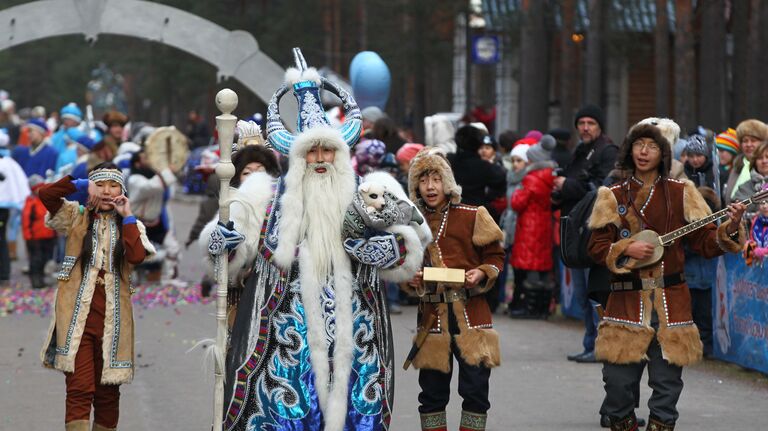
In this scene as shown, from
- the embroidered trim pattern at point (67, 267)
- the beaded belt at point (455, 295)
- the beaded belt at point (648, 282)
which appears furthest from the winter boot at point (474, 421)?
the embroidered trim pattern at point (67, 267)

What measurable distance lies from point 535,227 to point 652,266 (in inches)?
265

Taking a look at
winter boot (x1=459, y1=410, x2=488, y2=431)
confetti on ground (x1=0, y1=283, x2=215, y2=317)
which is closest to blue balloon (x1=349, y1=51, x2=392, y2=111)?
confetti on ground (x1=0, y1=283, x2=215, y2=317)

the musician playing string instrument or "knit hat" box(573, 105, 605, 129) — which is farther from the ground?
"knit hat" box(573, 105, 605, 129)

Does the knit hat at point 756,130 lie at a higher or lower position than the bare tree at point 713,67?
lower

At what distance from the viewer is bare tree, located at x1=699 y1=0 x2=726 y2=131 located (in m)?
20.2

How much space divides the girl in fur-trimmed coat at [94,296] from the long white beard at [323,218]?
123 cm

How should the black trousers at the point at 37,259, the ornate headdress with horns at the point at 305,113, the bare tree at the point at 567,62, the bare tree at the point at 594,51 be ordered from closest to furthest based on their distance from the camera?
the ornate headdress with horns at the point at 305,113 < the black trousers at the point at 37,259 < the bare tree at the point at 594,51 < the bare tree at the point at 567,62

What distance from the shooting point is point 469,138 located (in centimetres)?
1320

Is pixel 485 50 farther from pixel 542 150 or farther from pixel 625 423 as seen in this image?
pixel 625 423

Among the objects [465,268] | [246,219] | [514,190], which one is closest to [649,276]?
[465,268]

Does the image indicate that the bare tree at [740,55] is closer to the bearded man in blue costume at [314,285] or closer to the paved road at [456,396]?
the paved road at [456,396]

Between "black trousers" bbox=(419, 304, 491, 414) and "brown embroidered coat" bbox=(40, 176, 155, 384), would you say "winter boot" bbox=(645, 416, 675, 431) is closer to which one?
"black trousers" bbox=(419, 304, 491, 414)

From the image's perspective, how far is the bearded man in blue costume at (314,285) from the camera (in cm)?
687

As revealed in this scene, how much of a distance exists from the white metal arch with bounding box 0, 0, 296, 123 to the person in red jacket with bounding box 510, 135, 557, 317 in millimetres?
4046
